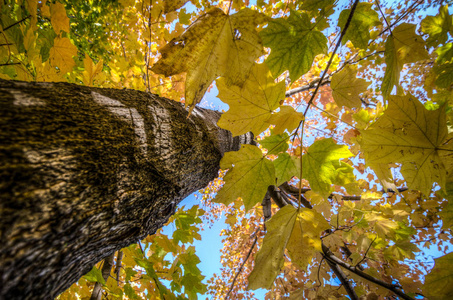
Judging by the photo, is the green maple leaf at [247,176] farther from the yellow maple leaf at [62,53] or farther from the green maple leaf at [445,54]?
the green maple leaf at [445,54]

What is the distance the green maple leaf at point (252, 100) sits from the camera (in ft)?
3.10

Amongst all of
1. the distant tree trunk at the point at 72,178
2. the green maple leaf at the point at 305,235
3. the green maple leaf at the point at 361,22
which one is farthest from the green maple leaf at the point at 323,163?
the distant tree trunk at the point at 72,178

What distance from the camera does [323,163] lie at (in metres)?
1.09

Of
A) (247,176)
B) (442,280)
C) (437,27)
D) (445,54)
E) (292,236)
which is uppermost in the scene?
(437,27)

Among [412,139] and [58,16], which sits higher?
[58,16]

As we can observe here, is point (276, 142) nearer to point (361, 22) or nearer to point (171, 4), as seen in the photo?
point (361, 22)

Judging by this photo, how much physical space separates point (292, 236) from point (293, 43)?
1061 mm

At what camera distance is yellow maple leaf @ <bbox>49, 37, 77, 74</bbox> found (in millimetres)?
1227

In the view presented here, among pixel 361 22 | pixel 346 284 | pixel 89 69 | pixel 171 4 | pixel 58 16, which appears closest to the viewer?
pixel 171 4

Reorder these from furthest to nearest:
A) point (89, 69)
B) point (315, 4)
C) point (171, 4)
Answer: point (89, 69) < point (315, 4) < point (171, 4)

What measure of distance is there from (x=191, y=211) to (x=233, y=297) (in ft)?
23.0

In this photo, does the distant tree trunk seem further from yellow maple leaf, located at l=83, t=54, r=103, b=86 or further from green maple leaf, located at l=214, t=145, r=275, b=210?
yellow maple leaf, located at l=83, t=54, r=103, b=86

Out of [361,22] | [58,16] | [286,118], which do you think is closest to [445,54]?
[361,22]

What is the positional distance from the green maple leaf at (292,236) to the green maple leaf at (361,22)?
1.00m
